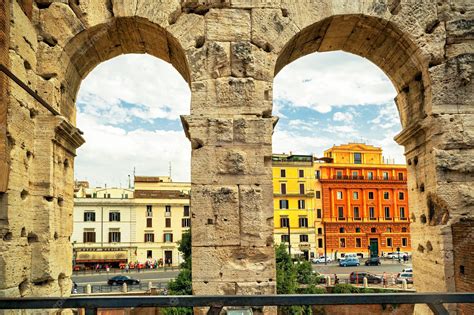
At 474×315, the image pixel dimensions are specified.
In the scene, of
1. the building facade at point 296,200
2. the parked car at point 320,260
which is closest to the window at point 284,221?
the building facade at point 296,200

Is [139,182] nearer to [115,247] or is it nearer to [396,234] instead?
[115,247]

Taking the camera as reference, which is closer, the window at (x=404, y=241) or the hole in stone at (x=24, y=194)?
the hole in stone at (x=24, y=194)

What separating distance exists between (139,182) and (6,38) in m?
36.1

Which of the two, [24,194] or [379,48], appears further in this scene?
[379,48]

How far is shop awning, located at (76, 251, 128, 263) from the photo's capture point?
36.3 meters

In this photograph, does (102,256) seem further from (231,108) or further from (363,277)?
(231,108)

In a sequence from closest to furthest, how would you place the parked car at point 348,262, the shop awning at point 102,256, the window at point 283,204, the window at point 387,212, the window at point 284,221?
the parked car at point 348,262 → the shop awning at point 102,256 → the window at point 284,221 → the window at point 283,204 → the window at point 387,212

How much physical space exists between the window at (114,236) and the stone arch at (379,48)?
3365cm

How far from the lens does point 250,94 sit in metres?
6.19

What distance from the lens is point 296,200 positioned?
1633 inches

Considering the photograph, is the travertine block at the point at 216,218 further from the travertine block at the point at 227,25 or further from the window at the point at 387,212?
the window at the point at 387,212

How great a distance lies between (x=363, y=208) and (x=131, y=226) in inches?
790

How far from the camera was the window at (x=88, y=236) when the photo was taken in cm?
3747

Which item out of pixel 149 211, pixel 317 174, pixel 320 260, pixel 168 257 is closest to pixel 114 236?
pixel 149 211
